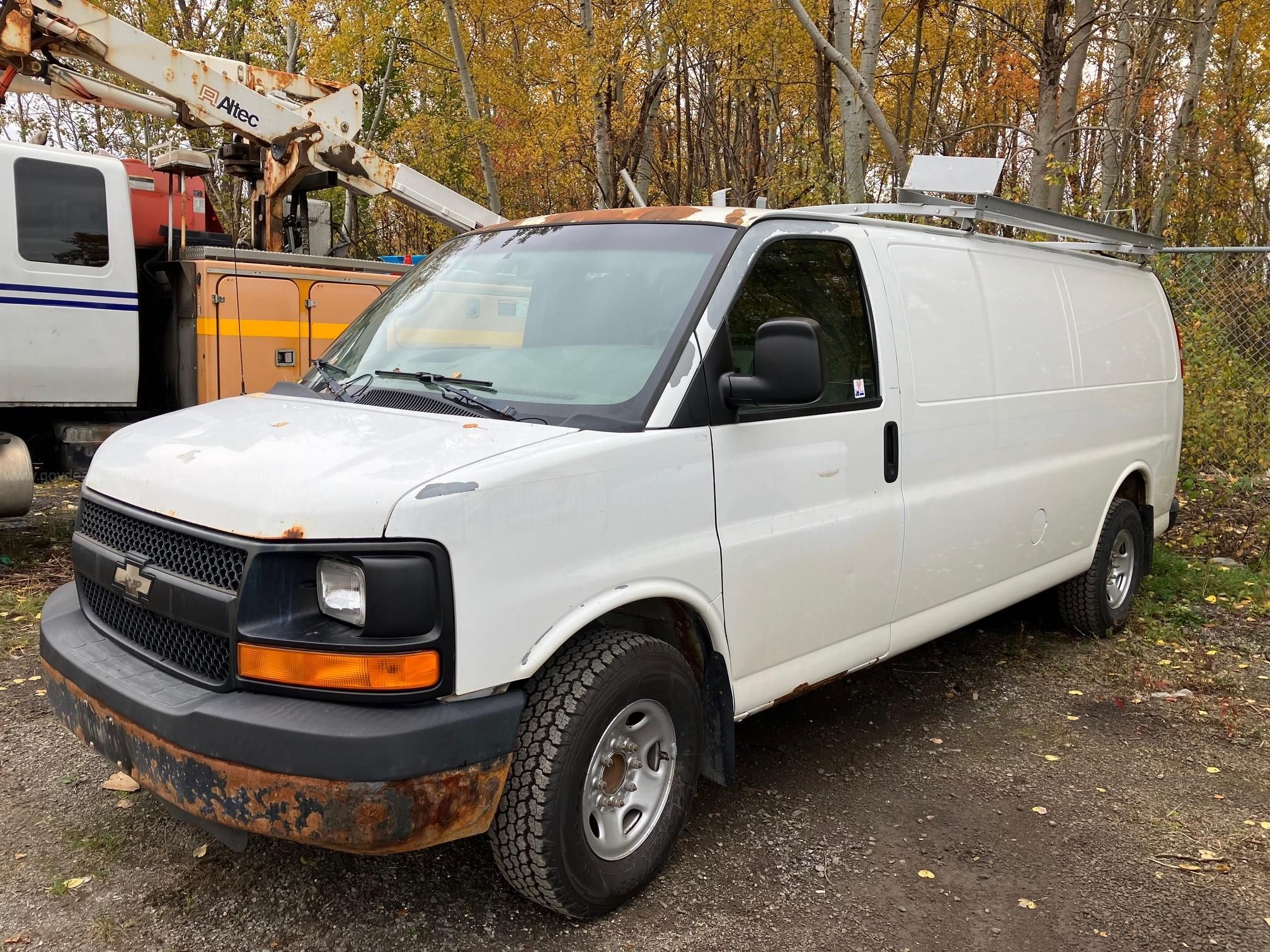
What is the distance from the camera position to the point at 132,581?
9.86ft

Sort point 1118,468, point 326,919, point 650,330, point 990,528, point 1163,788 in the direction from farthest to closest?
point 1118,468, point 990,528, point 1163,788, point 650,330, point 326,919

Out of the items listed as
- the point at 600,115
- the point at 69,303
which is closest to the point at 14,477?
the point at 69,303

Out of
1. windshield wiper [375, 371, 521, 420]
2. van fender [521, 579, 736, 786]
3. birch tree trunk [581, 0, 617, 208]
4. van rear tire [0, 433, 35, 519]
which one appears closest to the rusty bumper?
van fender [521, 579, 736, 786]

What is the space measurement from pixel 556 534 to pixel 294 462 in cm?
72

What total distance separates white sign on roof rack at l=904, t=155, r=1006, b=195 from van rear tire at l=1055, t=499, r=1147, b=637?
2109mm

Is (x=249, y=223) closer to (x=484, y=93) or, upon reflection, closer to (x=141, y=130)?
(x=484, y=93)

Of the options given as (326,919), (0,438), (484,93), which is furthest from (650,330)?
(484,93)

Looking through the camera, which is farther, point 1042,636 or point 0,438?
point 0,438

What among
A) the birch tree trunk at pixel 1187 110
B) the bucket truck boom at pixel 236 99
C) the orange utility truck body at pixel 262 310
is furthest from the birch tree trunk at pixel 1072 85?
the orange utility truck body at pixel 262 310

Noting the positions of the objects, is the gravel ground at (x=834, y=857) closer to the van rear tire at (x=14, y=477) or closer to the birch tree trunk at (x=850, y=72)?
the van rear tire at (x=14, y=477)

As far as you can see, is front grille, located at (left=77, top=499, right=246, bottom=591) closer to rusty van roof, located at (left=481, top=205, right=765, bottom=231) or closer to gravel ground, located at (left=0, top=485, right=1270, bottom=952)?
gravel ground, located at (left=0, top=485, right=1270, bottom=952)

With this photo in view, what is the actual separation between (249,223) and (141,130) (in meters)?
16.7

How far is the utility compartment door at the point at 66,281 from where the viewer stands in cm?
709

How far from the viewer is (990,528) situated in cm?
468
